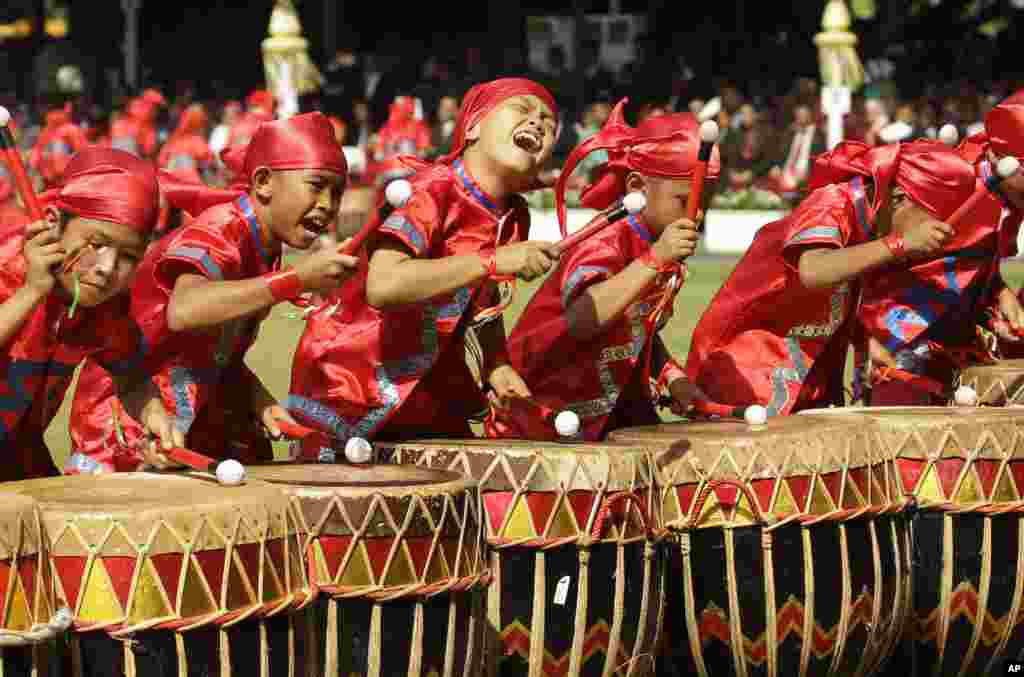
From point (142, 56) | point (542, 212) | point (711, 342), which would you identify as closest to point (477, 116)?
point (711, 342)

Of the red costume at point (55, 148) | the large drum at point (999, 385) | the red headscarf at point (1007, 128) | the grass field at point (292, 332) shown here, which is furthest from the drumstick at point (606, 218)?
the red costume at point (55, 148)

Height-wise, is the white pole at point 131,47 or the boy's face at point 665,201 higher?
the boy's face at point 665,201

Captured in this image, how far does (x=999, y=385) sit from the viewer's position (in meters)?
6.69

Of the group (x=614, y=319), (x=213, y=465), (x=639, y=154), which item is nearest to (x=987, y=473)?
(x=614, y=319)

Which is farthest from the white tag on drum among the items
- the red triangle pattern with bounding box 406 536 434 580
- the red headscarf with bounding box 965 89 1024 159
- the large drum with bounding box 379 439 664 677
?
the red headscarf with bounding box 965 89 1024 159

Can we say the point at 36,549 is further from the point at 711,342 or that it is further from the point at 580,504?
the point at 711,342

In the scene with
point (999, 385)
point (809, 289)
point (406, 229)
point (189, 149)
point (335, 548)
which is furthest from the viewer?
point (189, 149)

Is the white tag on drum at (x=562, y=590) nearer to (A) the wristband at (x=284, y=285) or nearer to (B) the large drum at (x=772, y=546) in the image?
(B) the large drum at (x=772, y=546)

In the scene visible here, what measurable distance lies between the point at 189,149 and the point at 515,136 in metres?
16.4

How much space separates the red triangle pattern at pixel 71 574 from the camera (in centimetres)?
410

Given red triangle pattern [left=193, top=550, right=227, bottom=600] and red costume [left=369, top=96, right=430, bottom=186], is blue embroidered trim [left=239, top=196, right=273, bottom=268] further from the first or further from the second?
red costume [left=369, top=96, right=430, bottom=186]

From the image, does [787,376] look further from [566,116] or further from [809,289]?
[566,116]

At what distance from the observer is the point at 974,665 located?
587 centimetres

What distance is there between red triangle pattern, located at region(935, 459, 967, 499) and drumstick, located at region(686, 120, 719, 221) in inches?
33.9
